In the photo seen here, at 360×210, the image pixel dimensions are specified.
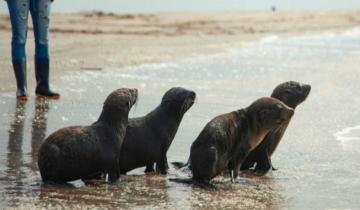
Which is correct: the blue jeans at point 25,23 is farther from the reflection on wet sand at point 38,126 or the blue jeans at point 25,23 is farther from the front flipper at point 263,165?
the front flipper at point 263,165

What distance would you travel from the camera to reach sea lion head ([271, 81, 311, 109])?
970 cm

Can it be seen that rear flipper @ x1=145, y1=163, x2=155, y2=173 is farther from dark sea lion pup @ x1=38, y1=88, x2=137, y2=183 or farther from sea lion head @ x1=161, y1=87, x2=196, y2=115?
sea lion head @ x1=161, y1=87, x2=196, y2=115

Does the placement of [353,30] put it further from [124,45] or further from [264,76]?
[264,76]

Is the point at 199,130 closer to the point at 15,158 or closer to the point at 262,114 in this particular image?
the point at 262,114

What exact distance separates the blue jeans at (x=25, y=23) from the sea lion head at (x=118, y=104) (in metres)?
4.36

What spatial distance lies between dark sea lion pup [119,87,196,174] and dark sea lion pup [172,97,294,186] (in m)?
0.52

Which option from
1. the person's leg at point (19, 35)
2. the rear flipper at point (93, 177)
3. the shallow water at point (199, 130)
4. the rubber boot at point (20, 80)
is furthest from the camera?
the rubber boot at point (20, 80)

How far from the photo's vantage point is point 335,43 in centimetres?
3081

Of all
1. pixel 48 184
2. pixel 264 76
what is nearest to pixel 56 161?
pixel 48 184

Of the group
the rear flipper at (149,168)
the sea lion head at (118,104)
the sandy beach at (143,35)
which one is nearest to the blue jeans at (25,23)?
the sandy beach at (143,35)

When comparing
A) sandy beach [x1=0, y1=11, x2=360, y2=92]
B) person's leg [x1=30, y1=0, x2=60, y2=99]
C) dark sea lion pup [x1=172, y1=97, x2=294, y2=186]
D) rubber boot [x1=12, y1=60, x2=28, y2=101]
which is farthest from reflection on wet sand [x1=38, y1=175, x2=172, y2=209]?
sandy beach [x1=0, y1=11, x2=360, y2=92]

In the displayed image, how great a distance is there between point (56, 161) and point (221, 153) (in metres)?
1.43

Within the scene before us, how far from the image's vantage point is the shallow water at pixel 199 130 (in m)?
7.42

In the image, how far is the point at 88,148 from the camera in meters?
7.85
